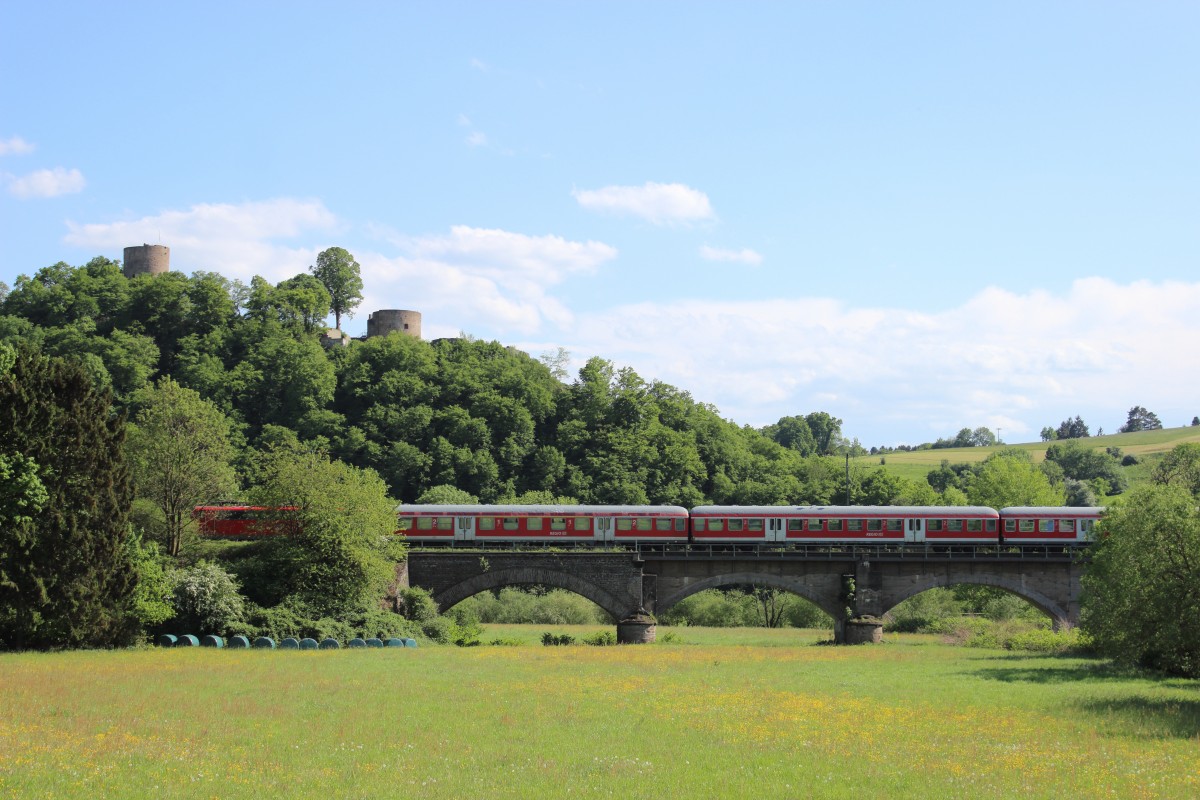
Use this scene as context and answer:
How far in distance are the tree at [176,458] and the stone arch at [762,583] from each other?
2022 cm

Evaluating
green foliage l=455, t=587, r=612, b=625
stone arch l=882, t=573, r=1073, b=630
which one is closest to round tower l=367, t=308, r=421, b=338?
green foliage l=455, t=587, r=612, b=625

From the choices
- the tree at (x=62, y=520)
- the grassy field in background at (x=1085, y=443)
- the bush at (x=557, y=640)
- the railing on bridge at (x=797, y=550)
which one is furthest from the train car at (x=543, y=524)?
the grassy field in background at (x=1085, y=443)

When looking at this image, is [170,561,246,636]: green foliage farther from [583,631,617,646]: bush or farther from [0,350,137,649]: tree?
[583,631,617,646]: bush

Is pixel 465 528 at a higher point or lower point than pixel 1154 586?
higher

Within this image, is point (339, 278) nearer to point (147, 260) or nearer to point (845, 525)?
point (147, 260)

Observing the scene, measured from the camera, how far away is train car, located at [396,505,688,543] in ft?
182

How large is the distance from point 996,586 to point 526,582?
21.0 metres

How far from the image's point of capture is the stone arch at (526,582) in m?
52.6

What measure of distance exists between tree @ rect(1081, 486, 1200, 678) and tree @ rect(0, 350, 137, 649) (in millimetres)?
31493

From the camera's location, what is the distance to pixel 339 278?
405 ft

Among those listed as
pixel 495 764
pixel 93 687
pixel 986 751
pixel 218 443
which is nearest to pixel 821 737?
pixel 986 751

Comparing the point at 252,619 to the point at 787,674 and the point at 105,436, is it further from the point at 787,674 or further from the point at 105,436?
the point at 787,674

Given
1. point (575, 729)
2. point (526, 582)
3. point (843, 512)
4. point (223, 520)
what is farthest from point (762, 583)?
point (575, 729)

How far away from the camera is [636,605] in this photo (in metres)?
52.9
